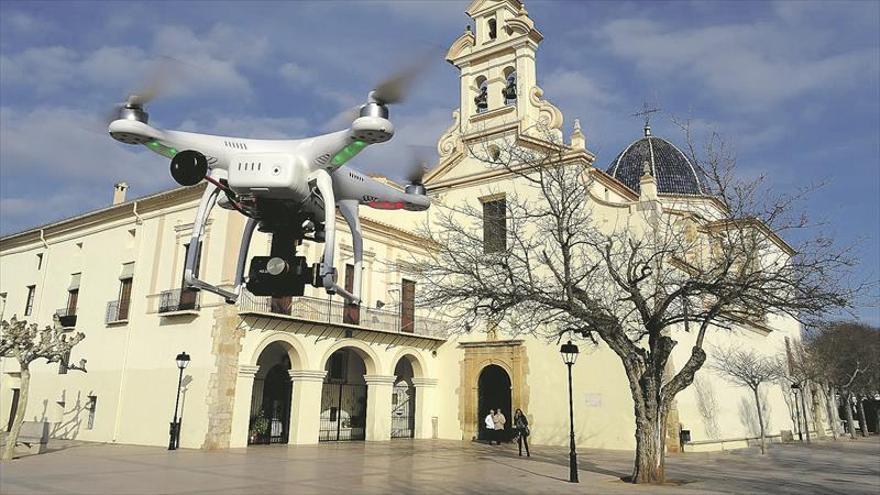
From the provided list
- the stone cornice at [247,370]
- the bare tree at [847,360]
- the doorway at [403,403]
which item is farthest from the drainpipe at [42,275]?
the bare tree at [847,360]

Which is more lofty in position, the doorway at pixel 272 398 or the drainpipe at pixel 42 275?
the drainpipe at pixel 42 275

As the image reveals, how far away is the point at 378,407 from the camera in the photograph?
1011 inches

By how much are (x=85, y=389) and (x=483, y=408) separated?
1565 centimetres

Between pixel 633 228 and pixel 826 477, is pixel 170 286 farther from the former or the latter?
pixel 826 477

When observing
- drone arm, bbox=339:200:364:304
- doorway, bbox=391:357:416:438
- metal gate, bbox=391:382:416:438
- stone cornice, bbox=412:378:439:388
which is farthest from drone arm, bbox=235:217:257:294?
metal gate, bbox=391:382:416:438

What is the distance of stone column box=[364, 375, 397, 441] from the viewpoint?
2542 cm

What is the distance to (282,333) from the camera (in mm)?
22125

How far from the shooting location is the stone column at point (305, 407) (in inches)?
878

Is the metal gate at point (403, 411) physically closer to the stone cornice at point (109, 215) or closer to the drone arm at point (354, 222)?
the stone cornice at point (109, 215)

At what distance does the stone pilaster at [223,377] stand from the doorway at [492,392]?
33.6 ft

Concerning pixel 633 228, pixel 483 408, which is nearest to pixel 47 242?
pixel 483 408

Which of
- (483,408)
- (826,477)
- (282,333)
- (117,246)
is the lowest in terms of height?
(826,477)

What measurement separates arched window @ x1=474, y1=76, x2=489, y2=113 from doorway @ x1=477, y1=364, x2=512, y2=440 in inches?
452

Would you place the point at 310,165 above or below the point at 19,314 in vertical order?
Answer: below
